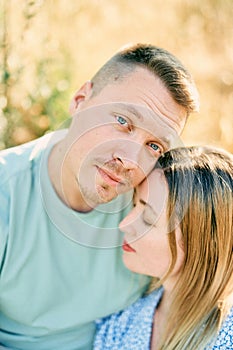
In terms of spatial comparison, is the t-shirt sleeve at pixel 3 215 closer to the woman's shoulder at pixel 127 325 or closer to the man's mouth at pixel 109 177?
the man's mouth at pixel 109 177

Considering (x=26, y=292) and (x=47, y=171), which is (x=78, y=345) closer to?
(x=26, y=292)

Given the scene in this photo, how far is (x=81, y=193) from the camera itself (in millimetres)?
2457

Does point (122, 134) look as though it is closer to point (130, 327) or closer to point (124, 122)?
point (124, 122)

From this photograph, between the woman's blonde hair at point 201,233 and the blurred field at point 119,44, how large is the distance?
5.04 feet

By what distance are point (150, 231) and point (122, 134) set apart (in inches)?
14.2

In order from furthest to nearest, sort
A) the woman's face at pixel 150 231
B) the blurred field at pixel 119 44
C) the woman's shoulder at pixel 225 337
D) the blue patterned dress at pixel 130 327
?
the blurred field at pixel 119 44 → the blue patterned dress at pixel 130 327 → the woman's face at pixel 150 231 → the woman's shoulder at pixel 225 337

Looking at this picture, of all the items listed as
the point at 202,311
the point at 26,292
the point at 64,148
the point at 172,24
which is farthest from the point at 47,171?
the point at 172,24

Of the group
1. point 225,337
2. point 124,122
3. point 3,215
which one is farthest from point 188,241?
point 3,215

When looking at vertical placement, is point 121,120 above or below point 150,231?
above

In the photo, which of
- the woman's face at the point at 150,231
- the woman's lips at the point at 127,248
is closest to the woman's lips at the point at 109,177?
the woman's face at the point at 150,231

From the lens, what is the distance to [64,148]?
8.10 feet

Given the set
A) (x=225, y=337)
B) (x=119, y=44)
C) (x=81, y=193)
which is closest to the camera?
(x=225, y=337)

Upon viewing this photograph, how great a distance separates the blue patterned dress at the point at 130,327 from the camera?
2465 mm

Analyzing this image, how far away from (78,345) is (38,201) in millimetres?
615
